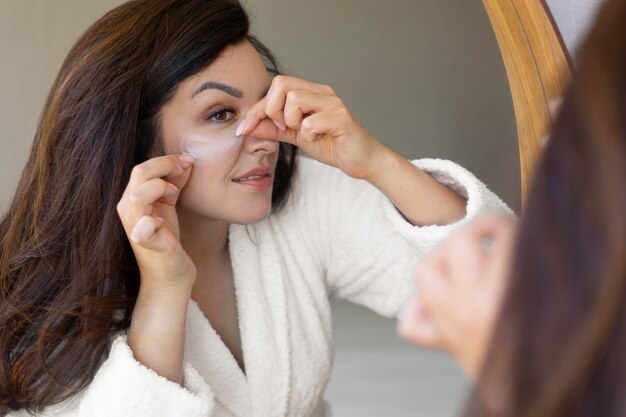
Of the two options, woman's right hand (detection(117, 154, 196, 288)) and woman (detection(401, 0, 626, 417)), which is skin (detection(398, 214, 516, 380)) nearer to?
woman (detection(401, 0, 626, 417))

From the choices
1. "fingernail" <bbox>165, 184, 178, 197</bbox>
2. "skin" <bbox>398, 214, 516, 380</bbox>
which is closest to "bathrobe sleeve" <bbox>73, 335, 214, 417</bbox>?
"fingernail" <bbox>165, 184, 178, 197</bbox>

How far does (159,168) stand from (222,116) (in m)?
0.15

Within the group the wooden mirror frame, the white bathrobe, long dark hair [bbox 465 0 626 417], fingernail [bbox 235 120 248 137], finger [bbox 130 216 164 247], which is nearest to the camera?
long dark hair [bbox 465 0 626 417]

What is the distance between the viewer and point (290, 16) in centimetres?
232

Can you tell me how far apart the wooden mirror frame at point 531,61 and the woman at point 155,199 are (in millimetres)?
250

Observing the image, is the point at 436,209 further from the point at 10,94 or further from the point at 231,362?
the point at 10,94

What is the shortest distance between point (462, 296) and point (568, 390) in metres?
0.08

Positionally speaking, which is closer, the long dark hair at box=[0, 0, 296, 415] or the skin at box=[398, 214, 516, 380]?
the skin at box=[398, 214, 516, 380]

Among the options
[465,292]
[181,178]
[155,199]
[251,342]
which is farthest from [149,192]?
[465,292]

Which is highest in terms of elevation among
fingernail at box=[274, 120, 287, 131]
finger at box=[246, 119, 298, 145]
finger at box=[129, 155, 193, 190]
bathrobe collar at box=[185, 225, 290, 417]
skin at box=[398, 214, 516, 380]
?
skin at box=[398, 214, 516, 380]

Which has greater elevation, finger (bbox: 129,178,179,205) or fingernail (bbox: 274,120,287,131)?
fingernail (bbox: 274,120,287,131)

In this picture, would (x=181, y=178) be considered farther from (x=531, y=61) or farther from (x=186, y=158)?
(x=531, y=61)

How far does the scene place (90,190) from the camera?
3.92ft

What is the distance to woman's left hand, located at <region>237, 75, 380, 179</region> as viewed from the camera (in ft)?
3.65
